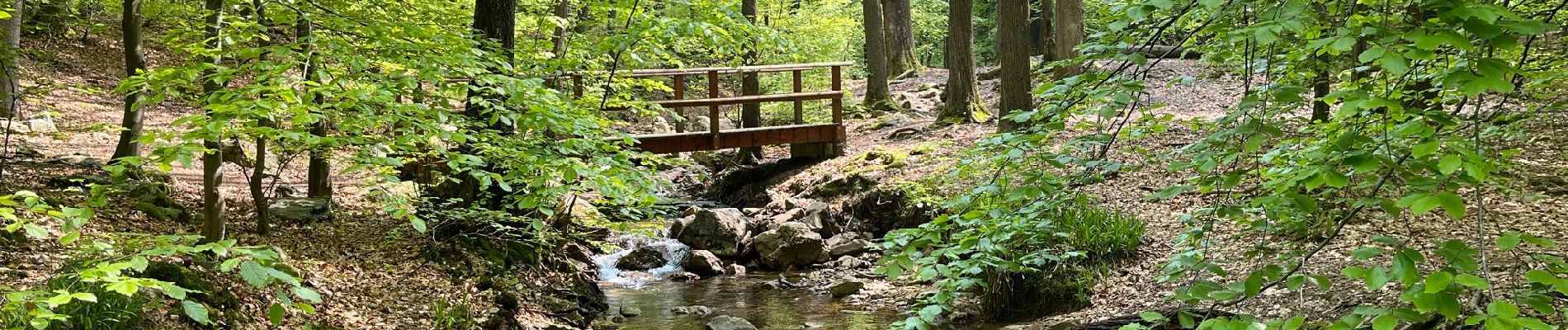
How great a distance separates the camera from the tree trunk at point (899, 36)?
17.4m

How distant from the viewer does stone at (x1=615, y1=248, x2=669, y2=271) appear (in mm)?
8750

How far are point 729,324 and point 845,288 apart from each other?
1378mm

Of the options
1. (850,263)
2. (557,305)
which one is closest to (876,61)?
(850,263)

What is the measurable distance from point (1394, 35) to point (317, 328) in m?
Answer: 4.80

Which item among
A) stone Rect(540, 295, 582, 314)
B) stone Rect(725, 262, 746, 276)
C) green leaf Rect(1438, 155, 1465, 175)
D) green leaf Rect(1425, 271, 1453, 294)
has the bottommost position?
stone Rect(725, 262, 746, 276)

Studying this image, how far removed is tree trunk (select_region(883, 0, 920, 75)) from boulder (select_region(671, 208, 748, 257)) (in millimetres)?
8892

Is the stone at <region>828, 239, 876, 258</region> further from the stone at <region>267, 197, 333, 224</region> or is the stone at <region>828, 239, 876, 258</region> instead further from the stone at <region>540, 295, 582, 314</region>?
the stone at <region>267, 197, 333, 224</region>

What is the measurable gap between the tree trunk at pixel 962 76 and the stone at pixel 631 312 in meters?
6.44

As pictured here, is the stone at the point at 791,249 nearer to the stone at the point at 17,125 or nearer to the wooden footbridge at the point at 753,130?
the wooden footbridge at the point at 753,130

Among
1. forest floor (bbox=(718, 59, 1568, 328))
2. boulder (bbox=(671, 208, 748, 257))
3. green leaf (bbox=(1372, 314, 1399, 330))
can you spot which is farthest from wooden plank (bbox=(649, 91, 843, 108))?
green leaf (bbox=(1372, 314, 1399, 330))

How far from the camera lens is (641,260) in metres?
8.80

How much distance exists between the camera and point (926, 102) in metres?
15.8

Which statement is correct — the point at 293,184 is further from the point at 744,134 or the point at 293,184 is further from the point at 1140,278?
the point at 1140,278

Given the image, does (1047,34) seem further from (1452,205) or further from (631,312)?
(1452,205)
